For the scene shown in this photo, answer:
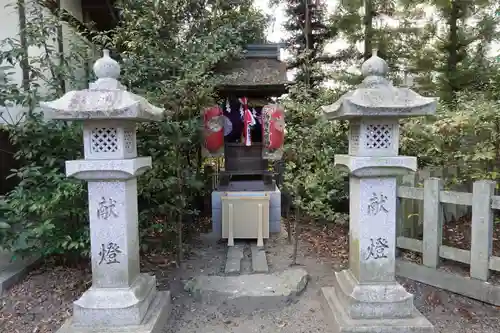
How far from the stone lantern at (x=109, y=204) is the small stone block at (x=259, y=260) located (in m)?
1.95

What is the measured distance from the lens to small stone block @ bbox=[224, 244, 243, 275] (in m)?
4.99

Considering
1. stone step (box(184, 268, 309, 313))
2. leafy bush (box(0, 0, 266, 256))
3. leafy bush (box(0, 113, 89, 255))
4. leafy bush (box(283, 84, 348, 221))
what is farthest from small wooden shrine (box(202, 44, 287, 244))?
leafy bush (box(0, 113, 89, 255))

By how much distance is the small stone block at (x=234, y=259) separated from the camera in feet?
16.4

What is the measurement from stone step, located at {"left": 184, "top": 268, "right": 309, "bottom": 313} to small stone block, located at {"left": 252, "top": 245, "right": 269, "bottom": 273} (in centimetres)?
27

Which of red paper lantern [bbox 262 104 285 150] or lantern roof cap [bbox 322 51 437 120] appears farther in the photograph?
red paper lantern [bbox 262 104 285 150]

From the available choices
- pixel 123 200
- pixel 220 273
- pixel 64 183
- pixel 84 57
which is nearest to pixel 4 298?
pixel 64 183

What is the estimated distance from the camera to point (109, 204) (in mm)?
3223

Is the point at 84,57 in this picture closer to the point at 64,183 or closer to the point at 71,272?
the point at 64,183

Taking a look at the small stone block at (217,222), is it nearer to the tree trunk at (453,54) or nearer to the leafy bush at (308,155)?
the leafy bush at (308,155)

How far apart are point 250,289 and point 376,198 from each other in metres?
2.00

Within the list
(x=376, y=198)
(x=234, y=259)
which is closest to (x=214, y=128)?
(x=234, y=259)

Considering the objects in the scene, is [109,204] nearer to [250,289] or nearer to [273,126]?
[250,289]

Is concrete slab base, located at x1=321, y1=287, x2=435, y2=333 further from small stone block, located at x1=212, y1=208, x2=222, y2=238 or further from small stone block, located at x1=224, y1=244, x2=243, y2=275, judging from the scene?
small stone block, located at x1=212, y1=208, x2=222, y2=238

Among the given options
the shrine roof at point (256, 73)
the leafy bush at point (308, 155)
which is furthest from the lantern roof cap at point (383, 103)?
the shrine roof at point (256, 73)
